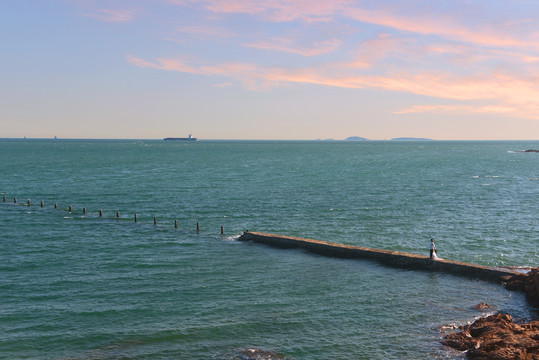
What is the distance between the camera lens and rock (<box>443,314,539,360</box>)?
21406mm

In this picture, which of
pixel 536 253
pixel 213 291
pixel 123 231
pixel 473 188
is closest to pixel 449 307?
pixel 213 291

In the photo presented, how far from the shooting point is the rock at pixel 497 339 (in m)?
21.4

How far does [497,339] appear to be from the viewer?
22.9m

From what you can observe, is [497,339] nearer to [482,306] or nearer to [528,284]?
[482,306]

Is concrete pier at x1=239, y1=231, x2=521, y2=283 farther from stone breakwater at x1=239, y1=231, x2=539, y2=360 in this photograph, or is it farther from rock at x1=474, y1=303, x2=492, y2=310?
rock at x1=474, y1=303, x2=492, y2=310

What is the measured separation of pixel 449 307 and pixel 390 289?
4.38 metres

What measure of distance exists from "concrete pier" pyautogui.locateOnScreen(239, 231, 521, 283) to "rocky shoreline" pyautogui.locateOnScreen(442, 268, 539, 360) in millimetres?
7602

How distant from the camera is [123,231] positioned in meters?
52.1

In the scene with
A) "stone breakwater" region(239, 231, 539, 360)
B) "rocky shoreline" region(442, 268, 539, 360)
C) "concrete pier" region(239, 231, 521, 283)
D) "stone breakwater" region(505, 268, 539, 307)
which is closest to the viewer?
"rocky shoreline" region(442, 268, 539, 360)

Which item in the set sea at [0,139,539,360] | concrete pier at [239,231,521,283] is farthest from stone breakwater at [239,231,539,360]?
sea at [0,139,539,360]

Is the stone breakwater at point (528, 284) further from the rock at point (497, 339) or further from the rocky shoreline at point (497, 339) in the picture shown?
the rock at point (497, 339)

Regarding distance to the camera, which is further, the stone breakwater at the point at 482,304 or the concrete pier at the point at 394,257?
the concrete pier at the point at 394,257

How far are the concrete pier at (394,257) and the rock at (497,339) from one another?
8.42 meters

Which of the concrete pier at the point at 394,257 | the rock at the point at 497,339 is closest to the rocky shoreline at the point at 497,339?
the rock at the point at 497,339
